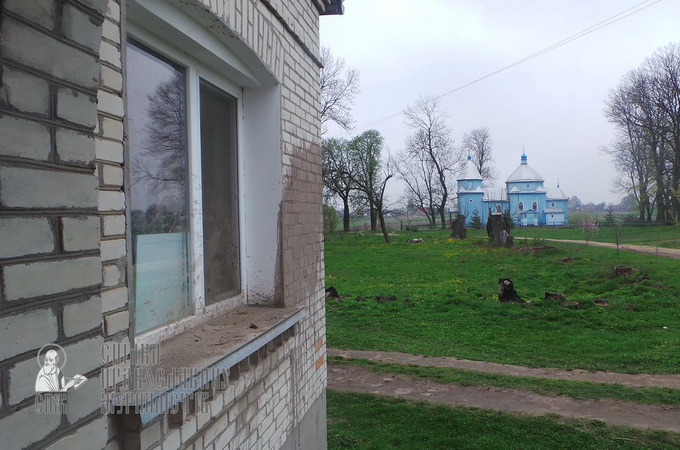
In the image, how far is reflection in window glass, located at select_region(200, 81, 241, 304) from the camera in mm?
2730

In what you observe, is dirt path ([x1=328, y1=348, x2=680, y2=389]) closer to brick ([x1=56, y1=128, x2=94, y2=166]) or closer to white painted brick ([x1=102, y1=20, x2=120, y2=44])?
white painted brick ([x1=102, y1=20, x2=120, y2=44])

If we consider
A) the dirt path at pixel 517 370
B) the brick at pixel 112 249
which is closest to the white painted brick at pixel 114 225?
the brick at pixel 112 249

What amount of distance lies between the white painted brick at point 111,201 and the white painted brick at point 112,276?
19 centimetres

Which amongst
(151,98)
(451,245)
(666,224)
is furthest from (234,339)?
(666,224)

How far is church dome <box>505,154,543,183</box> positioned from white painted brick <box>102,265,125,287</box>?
5406 centimetres

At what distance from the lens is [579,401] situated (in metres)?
5.10

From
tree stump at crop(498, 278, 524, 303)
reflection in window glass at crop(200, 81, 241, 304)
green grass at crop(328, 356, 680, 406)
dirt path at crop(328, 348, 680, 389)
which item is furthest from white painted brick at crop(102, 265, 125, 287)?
tree stump at crop(498, 278, 524, 303)

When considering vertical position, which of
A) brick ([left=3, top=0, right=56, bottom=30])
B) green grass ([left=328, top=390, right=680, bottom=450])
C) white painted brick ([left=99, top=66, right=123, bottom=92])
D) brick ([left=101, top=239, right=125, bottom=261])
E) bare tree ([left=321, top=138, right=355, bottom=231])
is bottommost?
green grass ([left=328, top=390, right=680, bottom=450])

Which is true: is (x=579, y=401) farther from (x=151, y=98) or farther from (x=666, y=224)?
(x=666, y=224)

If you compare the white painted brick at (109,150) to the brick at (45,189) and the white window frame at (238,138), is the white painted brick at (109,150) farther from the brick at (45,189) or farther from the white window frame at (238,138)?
the white window frame at (238,138)

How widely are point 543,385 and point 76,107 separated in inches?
226

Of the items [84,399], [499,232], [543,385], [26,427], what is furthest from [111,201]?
[499,232]

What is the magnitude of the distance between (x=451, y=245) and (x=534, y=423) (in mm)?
19245

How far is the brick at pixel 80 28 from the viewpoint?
1139 mm
